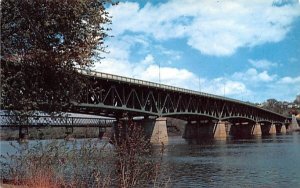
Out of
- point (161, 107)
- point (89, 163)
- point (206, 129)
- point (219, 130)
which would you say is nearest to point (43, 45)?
point (89, 163)

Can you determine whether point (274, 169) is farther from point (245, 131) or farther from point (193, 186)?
point (245, 131)

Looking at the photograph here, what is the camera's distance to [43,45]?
1570cm

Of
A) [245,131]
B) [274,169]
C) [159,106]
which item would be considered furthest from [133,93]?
[245,131]

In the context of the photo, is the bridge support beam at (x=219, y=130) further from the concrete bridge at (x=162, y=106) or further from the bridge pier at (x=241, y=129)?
the bridge pier at (x=241, y=129)

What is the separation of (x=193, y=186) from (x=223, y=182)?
274cm

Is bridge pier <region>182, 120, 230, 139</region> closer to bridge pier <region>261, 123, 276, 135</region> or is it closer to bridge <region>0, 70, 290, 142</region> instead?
bridge <region>0, 70, 290, 142</region>

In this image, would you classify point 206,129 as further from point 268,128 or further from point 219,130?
point 268,128

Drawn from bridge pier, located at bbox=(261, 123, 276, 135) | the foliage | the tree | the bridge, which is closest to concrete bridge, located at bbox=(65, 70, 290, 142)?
the bridge

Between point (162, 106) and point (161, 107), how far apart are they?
2.19 feet

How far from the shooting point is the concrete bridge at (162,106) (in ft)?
284

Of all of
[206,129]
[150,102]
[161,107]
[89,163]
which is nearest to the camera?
[89,163]

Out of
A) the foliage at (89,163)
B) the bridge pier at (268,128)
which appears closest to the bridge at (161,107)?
the bridge pier at (268,128)

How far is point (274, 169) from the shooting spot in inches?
1383

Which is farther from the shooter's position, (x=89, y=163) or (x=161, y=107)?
(x=161, y=107)
